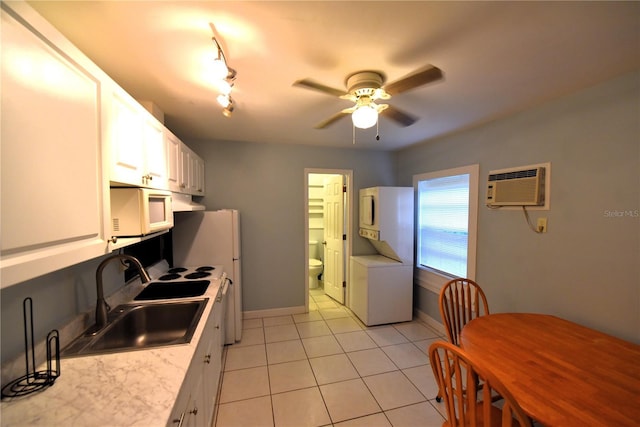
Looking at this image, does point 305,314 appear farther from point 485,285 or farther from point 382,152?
point 382,152

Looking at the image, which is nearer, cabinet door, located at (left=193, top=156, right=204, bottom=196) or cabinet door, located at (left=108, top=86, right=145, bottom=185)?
cabinet door, located at (left=108, top=86, right=145, bottom=185)

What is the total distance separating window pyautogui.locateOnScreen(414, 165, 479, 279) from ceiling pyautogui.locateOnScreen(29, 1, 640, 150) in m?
→ 0.94

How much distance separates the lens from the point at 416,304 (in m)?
3.49

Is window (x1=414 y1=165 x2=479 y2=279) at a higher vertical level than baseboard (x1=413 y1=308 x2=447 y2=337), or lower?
higher

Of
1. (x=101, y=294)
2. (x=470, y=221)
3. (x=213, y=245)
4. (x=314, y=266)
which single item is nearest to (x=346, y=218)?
(x=314, y=266)

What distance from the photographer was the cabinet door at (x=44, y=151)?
2.20 feet

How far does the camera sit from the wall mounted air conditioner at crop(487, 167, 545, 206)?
201 cm

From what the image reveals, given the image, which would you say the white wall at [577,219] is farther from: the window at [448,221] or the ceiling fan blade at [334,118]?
the ceiling fan blade at [334,118]

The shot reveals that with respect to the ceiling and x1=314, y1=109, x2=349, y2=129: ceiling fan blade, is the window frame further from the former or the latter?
x1=314, y1=109, x2=349, y2=129: ceiling fan blade

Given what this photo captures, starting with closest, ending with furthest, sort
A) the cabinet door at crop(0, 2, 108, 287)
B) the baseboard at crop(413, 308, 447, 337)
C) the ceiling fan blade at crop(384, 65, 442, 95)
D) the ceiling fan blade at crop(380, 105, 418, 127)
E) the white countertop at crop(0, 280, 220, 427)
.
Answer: the cabinet door at crop(0, 2, 108, 287) → the white countertop at crop(0, 280, 220, 427) → the ceiling fan blade at crop(384, 65, 442, 95) → the ceiling fan blade at crop(380, 105, 418, 127) → the baseboard at crop(413, 308, 447, 337)

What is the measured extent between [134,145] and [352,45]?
1233 mm

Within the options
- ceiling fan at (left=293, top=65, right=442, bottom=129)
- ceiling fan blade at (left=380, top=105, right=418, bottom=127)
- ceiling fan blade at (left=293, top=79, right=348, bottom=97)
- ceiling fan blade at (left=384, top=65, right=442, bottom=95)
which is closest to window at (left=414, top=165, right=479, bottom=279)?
ceiling fan blade at (left=380, top=105, right=418, bottom=127)

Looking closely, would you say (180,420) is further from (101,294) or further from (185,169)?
(185,169)

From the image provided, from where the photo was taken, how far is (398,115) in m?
1.75
